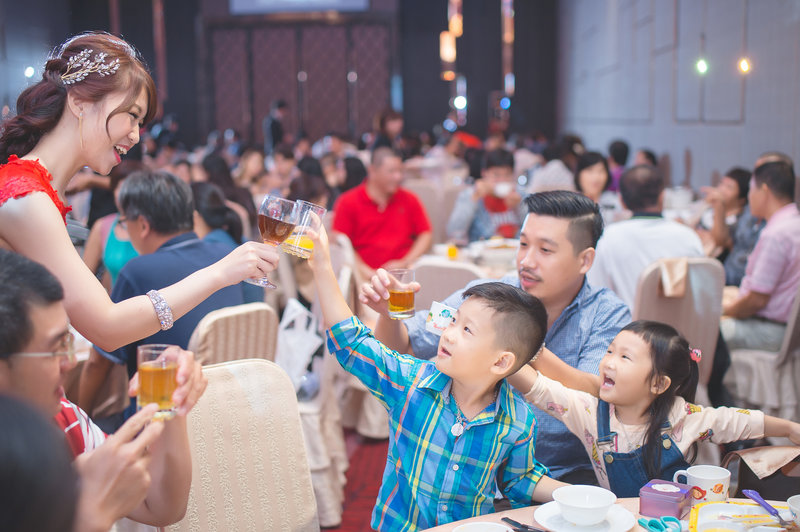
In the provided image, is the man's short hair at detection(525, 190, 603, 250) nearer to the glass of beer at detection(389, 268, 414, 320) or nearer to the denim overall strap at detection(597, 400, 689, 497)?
the denim overall strap at detection(597, 400, 689, 497)

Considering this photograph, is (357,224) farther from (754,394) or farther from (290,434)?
(290,434)

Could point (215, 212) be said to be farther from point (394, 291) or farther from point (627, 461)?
point (627, 461)

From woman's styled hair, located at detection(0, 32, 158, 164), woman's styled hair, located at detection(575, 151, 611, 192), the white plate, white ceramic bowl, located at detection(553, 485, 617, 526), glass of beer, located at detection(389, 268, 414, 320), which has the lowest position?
the white plate

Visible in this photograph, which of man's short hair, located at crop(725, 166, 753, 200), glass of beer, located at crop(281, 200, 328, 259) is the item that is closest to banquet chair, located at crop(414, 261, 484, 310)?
glass of beer, located at crop(281, 200, 328, 259)

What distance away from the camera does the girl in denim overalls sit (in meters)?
1.87

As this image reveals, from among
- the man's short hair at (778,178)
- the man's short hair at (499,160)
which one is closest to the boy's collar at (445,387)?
the man's short hair at (778,178)

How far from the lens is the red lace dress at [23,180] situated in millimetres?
1534

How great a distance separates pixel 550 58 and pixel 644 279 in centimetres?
1255

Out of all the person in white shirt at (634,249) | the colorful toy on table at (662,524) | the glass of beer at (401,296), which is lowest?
the colorful toy on table at (662,524)

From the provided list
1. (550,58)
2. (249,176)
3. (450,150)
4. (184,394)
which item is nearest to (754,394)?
(184,394)

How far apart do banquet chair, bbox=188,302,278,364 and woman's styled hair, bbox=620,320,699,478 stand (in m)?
1.15

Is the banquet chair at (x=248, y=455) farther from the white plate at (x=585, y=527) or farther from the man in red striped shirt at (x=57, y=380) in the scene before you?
the white plate at (x=585, y=527)

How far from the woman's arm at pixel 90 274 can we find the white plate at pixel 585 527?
718 mm

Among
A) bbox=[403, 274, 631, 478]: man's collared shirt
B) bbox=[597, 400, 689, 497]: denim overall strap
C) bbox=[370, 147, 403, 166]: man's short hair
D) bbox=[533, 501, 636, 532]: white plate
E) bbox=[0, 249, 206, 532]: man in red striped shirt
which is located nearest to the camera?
bbox=[0, 249, 206, 532]: man in red striped shirt
